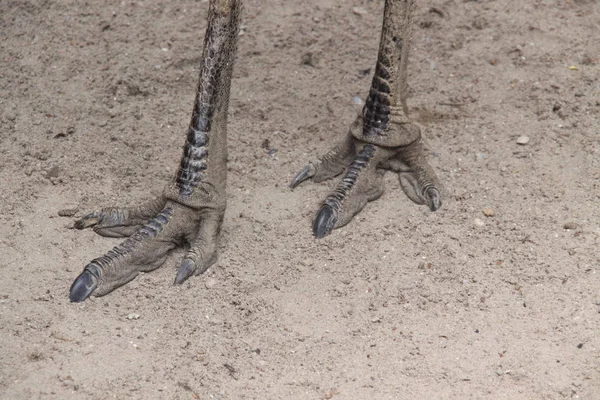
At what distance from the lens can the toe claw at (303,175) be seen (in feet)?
17.6

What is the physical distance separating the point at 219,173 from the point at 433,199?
3.77ft

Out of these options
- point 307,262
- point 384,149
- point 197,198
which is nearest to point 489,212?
point 384,149

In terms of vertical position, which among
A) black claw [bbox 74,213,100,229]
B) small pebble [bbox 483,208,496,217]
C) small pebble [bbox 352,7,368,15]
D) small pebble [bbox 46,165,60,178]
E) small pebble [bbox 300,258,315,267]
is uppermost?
small pebble [bbox 352,7,368,15]

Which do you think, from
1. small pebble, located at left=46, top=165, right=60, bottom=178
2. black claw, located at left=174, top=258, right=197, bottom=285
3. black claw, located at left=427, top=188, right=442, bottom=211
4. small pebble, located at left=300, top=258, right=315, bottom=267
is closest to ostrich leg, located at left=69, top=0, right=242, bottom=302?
black claw, located at left=174, top=258, right=197, bottom=285

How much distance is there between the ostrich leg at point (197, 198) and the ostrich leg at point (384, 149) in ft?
1.94

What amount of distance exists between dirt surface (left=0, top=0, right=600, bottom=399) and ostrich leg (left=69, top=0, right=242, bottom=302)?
0.09 m

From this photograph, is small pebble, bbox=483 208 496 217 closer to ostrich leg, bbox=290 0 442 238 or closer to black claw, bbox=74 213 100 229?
ostrich leg, bbox=290 0 442 238

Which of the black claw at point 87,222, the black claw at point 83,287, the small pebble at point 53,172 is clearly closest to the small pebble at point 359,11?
the small pebble at point 53,172

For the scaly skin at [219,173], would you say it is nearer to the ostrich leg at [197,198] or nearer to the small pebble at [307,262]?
the ostrich leg at [197,198]

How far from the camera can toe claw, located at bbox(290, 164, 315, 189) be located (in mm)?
5367

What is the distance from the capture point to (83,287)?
453 cm

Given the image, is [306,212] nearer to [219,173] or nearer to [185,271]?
[219,173]

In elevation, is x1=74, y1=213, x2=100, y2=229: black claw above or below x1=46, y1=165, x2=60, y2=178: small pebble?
above

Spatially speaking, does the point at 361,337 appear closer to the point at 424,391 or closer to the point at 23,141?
the point at 424,391
